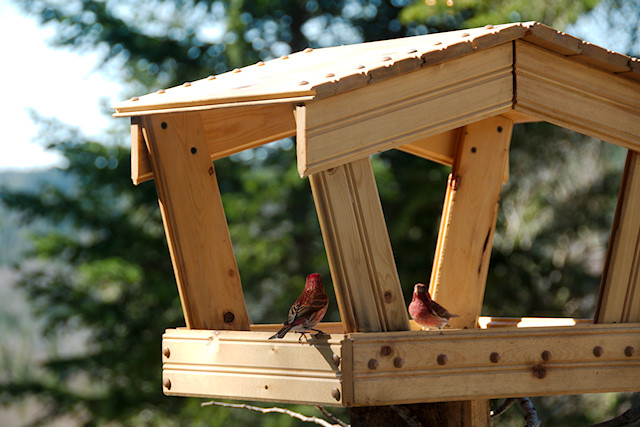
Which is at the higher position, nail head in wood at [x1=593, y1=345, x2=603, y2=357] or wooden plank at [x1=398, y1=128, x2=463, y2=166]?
wooden plank at [x1=398, y1=128, x2=463, y2=166]

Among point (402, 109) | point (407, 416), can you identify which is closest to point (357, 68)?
point (402, 109)

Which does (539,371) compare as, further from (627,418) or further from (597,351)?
(627,418)

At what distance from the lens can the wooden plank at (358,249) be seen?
1688 millimetres

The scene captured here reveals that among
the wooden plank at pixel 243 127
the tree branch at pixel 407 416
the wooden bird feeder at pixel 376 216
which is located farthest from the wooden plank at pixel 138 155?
the tree branch at pixel 407 416

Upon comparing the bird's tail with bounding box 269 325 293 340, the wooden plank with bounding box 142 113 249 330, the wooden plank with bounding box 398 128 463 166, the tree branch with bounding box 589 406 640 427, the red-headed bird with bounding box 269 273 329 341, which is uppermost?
the wooden plank with bounding box 398 128 463 166

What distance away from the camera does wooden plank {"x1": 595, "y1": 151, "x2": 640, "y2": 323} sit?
1924 mm

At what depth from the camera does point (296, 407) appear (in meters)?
7.69

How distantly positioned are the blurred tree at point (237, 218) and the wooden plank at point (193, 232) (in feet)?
17.7

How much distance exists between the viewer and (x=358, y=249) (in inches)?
67.2

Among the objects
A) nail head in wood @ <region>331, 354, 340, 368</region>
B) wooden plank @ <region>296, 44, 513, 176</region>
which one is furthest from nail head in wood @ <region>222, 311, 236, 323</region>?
wooden plank @ <region>296, 44, 513, 176</region>

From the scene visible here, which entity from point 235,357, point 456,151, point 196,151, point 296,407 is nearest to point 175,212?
point 196,151

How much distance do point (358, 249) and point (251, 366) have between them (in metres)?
0.39

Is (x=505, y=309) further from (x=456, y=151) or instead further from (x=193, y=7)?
(x=456, y=151)

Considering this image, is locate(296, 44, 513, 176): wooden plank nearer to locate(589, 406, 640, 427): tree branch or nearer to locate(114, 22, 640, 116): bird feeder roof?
locate(114, 22, 640, 116): bird feeder roof
